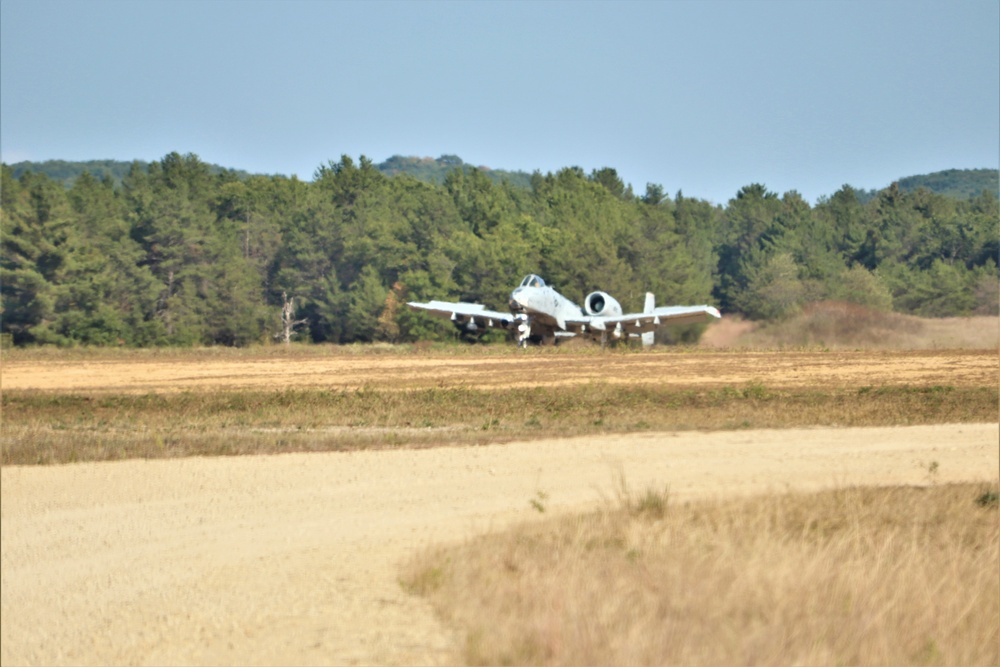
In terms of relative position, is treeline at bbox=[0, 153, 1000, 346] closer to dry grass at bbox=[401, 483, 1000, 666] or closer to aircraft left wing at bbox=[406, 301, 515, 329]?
aircraft left wing at bbox=[406, 301, 515, 329]

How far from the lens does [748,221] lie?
142 metres

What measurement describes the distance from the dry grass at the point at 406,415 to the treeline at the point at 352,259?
34.3 metres

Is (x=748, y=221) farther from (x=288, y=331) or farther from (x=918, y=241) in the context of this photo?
(x=288, y=331)

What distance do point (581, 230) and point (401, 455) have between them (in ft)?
246

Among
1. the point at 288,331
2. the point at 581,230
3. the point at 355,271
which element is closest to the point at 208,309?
the point at 288,331

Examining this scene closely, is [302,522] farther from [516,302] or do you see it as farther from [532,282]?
[532,282]


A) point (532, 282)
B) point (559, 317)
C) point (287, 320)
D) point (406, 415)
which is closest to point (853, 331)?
point (559, 317)

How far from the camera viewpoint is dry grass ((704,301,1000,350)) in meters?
51.2

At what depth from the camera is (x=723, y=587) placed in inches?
403

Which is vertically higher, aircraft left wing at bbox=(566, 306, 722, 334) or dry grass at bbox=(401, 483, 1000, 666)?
aircraft left wing at bbox=(566, 306, 722, 334)

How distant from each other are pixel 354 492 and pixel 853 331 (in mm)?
43576

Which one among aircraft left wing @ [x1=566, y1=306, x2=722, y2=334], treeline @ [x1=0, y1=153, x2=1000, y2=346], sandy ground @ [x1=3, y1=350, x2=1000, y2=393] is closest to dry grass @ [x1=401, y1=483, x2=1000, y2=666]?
sandy ground @ [x1=3, y1=350, x2=1000, y2=393]

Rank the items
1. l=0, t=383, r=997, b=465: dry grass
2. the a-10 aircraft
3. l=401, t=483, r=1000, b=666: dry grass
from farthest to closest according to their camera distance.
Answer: the a-10 aircraft, l=0, t=383, r=997, b=465: dry grass, l=401, t=483, r=1000, b=666: dry grass

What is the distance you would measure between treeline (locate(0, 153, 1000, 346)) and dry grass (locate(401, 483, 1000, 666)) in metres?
Answer: 46.9
